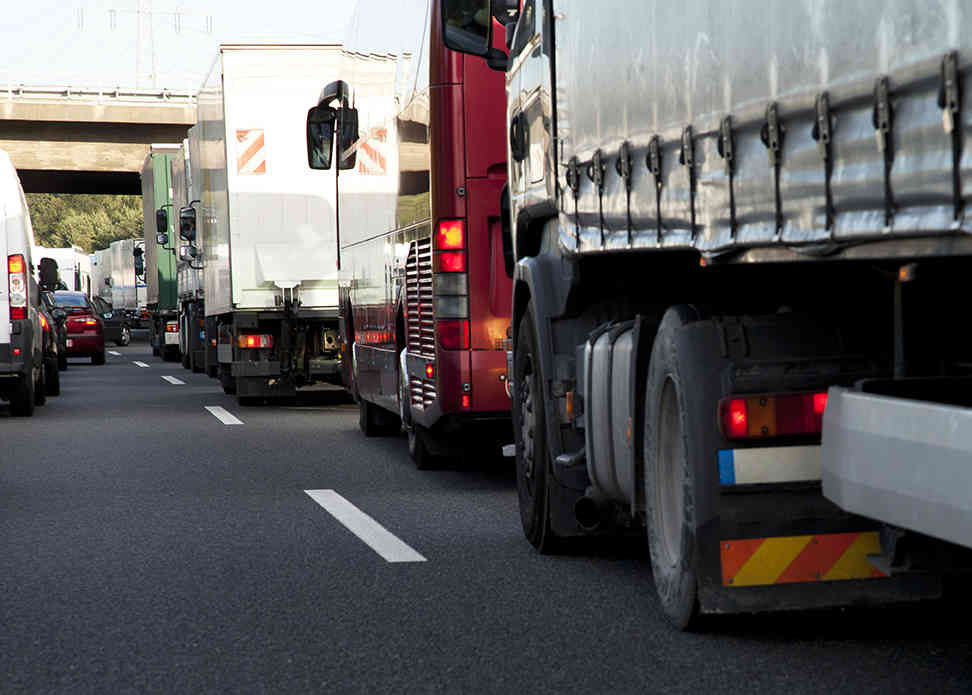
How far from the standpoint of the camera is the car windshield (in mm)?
38562

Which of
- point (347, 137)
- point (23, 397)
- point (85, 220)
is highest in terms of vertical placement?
point (85, 220)

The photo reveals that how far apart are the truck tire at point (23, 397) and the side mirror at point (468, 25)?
11423 mm

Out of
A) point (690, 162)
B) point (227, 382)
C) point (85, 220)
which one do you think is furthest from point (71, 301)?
point (85, 220)

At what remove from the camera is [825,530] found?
566 cm

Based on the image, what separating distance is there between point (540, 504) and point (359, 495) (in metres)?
2.95

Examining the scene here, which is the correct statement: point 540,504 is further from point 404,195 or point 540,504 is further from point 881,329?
point 404,195

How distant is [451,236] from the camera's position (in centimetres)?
1102

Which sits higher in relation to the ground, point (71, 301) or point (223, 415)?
point (71, 301)

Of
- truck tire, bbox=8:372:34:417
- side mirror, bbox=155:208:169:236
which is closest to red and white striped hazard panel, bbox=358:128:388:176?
truck tire, bbox=8:372:34:417

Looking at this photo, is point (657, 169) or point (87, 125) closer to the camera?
point (657, 169)

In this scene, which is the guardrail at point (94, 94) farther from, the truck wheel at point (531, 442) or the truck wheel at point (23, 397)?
the truck wheel at point (531, 442)

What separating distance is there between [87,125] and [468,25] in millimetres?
56353

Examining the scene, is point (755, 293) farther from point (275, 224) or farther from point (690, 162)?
point (275, 224)

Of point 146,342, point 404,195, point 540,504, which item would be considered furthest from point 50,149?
point 540,504
